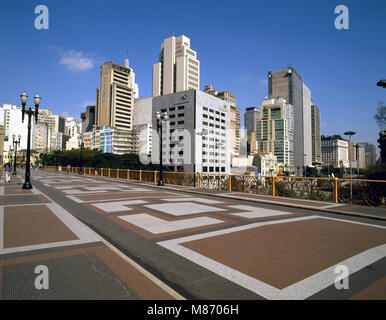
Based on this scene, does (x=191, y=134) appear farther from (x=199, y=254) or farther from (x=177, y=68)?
(x=199, y=254)

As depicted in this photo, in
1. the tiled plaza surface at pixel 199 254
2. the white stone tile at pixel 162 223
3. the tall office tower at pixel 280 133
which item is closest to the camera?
the tiled plaza surface at pixel 199 254

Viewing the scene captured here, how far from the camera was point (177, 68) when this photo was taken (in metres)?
166

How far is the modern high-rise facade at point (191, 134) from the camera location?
384ft

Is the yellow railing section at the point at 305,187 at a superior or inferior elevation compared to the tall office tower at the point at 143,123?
inferior

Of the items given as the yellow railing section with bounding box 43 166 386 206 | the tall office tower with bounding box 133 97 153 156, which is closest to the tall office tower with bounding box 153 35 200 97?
the tall office tower with bounding box 133 97 153 156

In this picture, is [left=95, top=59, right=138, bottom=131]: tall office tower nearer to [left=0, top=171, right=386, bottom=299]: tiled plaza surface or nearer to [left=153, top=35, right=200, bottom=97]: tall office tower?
[left=153, top=35, right=200, bottom=97]: tall office tower

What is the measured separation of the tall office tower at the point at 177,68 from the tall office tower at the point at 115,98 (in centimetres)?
2467

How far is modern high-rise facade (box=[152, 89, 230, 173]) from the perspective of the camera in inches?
4611

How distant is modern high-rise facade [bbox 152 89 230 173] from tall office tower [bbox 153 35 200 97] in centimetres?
3960

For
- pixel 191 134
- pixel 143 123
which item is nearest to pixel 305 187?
pixel 191 134

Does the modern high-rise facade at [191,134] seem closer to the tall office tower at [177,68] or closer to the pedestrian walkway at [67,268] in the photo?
the tall office tower at [177,68]

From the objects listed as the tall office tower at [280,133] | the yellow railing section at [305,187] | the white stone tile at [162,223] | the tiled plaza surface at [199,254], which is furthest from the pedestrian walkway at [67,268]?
the tall office tower at [280,133]

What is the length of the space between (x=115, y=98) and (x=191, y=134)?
72887 millimetres

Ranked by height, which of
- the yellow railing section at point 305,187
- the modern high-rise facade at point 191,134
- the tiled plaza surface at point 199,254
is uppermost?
the modern high-rise facade at point 191,134
